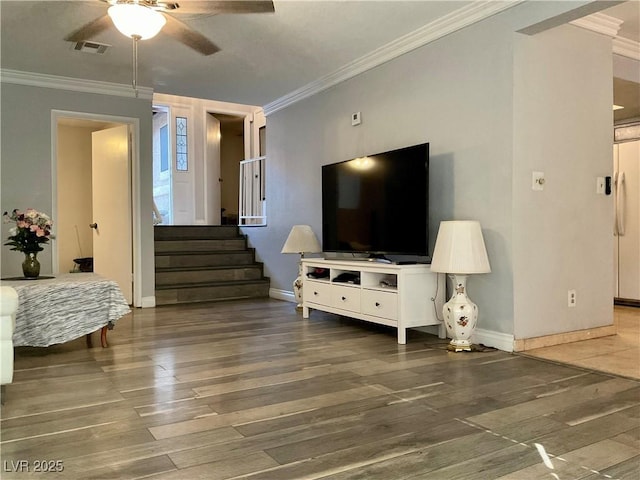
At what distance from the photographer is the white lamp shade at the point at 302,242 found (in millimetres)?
5133

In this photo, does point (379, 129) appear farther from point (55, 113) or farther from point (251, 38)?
point (55, 113)

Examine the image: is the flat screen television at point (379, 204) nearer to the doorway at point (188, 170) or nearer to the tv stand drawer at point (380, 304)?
the tv stand drawer at point (380, 304)

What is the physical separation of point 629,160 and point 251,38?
4.38 meters

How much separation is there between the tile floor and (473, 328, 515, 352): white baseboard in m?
0.13

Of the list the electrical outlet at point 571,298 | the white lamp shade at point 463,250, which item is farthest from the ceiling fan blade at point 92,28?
the electrical outlet at point 571,298

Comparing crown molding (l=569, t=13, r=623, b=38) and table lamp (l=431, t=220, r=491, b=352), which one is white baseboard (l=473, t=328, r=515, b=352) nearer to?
table lamp (l=431, t=220, r=491, b=352)

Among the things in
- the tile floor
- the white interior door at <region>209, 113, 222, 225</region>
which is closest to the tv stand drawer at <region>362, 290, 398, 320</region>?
the tile floor

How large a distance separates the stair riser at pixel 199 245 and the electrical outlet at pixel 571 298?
447 centimetres

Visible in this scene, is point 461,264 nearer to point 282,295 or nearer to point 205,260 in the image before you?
point 282,295

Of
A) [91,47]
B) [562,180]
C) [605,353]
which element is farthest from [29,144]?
[605,353]

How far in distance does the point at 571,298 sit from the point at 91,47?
14.6ft

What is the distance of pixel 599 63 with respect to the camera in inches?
153

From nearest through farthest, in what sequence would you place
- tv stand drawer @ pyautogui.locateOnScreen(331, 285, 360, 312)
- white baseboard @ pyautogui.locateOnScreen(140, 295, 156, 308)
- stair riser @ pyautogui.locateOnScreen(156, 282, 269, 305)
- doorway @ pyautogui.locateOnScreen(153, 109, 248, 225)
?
tv stand drawer @ pyautogui.locateOnScreen(331, 285, 360, 312) < white baseboard @ pyautogui.locateOnScreen(140, 295, 156, 308) < stair riser @ pyautogui.locateOnScreen(156, 282, 269, 305) < doorway @ pyautogui.locateOnScreen(153, 109, 248, 225)

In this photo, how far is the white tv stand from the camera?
361 centimetres
